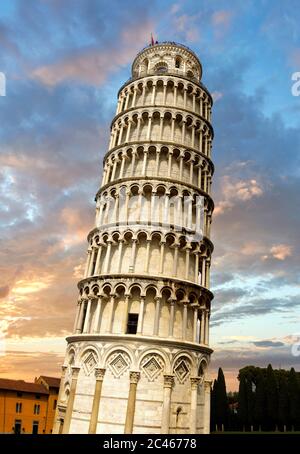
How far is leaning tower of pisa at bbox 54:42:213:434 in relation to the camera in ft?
85.0

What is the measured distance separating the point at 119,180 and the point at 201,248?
8.92m

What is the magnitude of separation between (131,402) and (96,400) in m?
2.41

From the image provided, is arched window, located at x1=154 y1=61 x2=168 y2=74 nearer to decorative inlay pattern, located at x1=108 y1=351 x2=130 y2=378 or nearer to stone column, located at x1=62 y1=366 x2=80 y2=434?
decorative inlay pattern, located at x1=108 y1=351 x2=130 y2=378

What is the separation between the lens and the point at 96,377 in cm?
2625

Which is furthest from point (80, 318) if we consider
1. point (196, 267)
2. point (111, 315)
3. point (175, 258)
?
point (196, 267)

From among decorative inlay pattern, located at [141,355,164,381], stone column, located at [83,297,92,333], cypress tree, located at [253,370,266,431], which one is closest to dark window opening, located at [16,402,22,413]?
cypress tree, located at [253,370,266,431]

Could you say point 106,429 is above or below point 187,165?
below

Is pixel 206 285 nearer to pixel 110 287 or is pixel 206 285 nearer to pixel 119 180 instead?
pixel 110 287

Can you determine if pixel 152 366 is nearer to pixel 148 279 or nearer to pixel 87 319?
pixel 148 279

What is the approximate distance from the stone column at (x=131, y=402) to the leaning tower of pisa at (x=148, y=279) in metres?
0.06

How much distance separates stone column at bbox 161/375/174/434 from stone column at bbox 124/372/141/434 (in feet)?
6.32

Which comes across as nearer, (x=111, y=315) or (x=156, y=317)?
(x=156, y=317)

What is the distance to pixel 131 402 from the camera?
82.0 ft
